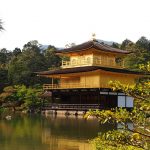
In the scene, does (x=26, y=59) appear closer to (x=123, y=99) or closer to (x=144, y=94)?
(x=123, y=99)

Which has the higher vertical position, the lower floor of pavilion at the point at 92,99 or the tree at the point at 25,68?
the tree at the point at 25,68

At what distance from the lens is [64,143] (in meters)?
14.4

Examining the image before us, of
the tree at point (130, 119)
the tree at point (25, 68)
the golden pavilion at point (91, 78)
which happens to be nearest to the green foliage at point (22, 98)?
the golden pavilion at point (91, 78)

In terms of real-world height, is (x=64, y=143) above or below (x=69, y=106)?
below

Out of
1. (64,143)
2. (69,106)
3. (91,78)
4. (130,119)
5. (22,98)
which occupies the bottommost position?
(64,143)

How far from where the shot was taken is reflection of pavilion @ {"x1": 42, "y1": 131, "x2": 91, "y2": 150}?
43.9 feet

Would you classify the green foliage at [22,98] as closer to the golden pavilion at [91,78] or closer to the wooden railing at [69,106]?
the wooden railing at [69,106]

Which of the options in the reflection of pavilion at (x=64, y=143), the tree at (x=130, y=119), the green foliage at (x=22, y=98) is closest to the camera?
the tree at (x=130, y=119)

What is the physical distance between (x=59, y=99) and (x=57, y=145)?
2567cm

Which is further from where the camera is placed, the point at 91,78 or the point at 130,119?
the point at 91,78

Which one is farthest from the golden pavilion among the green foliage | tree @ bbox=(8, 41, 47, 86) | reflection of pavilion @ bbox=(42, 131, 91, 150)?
reflection of pavilion @ bbox=(42, 131, 91, 150)

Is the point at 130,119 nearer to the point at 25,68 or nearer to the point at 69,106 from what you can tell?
the point at 69,106

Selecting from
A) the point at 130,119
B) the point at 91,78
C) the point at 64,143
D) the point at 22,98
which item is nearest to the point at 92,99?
the point at 91,78

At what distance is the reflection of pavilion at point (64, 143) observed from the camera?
13.4m
